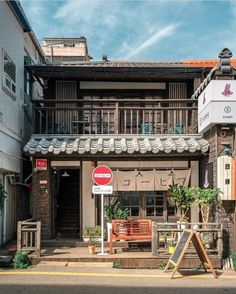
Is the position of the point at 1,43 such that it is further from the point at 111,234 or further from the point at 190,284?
the point at 190,284

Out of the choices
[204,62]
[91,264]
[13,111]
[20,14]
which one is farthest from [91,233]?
[204,62]

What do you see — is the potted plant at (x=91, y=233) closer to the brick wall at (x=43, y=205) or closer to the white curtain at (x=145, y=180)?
the brick wall at (x=43, y=205)

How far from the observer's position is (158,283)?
32.5ft

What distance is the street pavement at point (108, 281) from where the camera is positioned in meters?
9.24

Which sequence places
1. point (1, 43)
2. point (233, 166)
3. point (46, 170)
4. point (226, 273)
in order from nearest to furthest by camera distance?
point (226, 273), point (233, 166), point (1, 43), point (46, 170)

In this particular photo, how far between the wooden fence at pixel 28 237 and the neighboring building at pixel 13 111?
193 cm

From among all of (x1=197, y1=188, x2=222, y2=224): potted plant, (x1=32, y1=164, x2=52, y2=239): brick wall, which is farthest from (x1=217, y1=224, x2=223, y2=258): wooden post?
(x1=32, y1=164, x2=52, y2=239): brick wall

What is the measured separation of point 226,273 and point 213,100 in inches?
188

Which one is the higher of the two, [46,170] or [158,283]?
[46,170]

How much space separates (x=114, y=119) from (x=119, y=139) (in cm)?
96

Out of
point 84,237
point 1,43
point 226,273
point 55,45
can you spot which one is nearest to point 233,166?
point 226,273

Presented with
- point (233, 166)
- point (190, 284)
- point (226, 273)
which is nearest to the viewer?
point (190, 284)

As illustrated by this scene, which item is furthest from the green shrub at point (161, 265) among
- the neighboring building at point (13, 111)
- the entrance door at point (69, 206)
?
the neighboring building at point (13, 111)

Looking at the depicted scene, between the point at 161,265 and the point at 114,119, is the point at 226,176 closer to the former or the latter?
the point at 161,265
